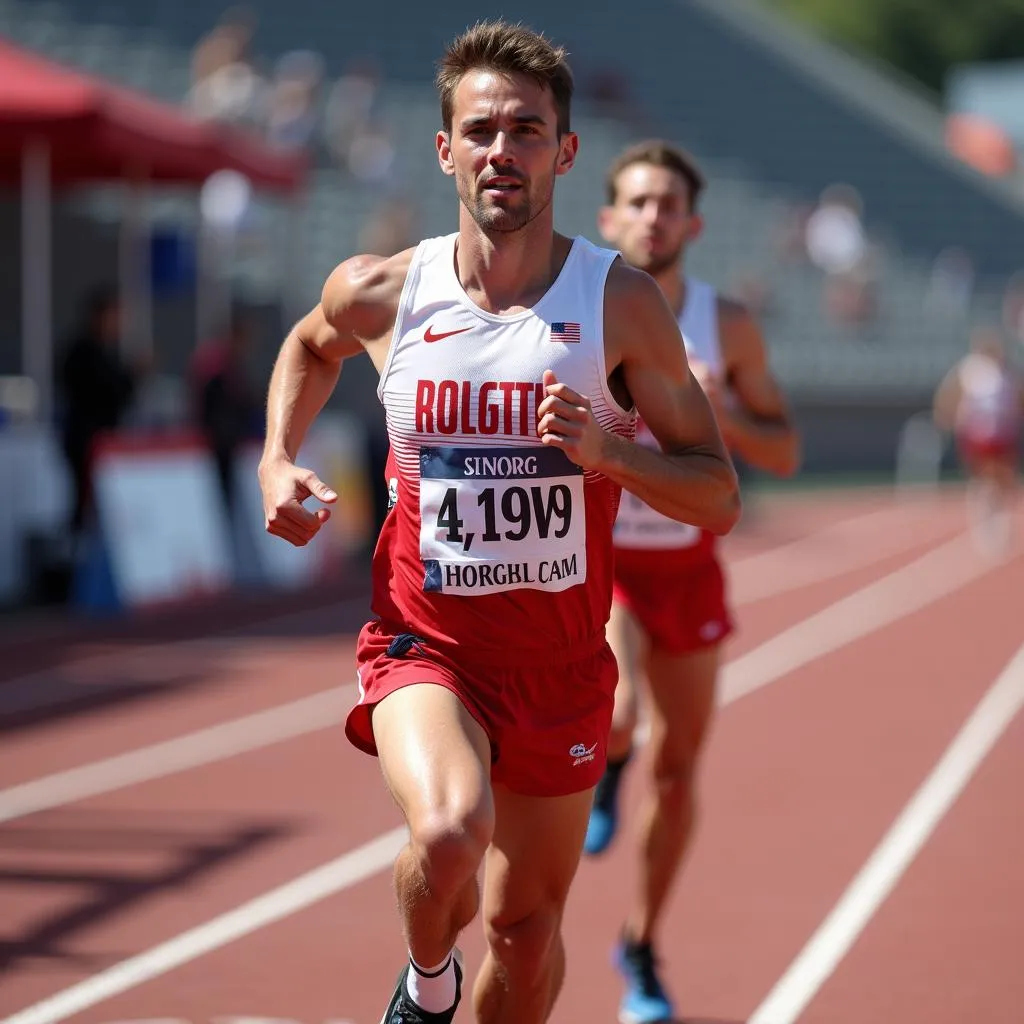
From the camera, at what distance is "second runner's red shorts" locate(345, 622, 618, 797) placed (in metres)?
4.01

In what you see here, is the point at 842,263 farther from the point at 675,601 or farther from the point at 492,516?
the point at 492,516

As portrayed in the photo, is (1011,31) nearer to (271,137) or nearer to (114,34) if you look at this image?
(114,34)

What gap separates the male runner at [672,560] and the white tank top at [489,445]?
1461 mm

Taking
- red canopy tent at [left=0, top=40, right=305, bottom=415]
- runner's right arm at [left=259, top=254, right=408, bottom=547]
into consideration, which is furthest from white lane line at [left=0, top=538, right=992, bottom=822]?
red canopy tent at [left=0, top=40, right=305, bottom=415]

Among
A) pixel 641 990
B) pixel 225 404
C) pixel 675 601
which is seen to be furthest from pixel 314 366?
pixel 225 404

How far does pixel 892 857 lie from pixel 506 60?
4207 mm

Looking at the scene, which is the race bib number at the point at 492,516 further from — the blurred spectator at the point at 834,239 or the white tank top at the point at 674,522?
the blurred spectator at the point at 834,239

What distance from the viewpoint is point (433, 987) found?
3.87 m

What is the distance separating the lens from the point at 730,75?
36.0 meters

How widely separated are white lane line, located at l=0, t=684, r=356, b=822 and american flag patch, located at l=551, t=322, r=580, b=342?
4461 millimetres

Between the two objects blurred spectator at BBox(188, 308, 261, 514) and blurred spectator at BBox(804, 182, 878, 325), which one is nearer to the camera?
blurred spectator at BBox(188, 308, 261, 514)

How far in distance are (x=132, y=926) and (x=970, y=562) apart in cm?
1422

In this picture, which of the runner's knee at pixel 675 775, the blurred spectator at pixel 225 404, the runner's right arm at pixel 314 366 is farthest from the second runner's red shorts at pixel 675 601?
the blurred spectator at pixel 225 404

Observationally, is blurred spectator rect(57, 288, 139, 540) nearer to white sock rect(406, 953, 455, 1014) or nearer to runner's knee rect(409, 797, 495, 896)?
white sock rect(406, 953, 455, 1014)
